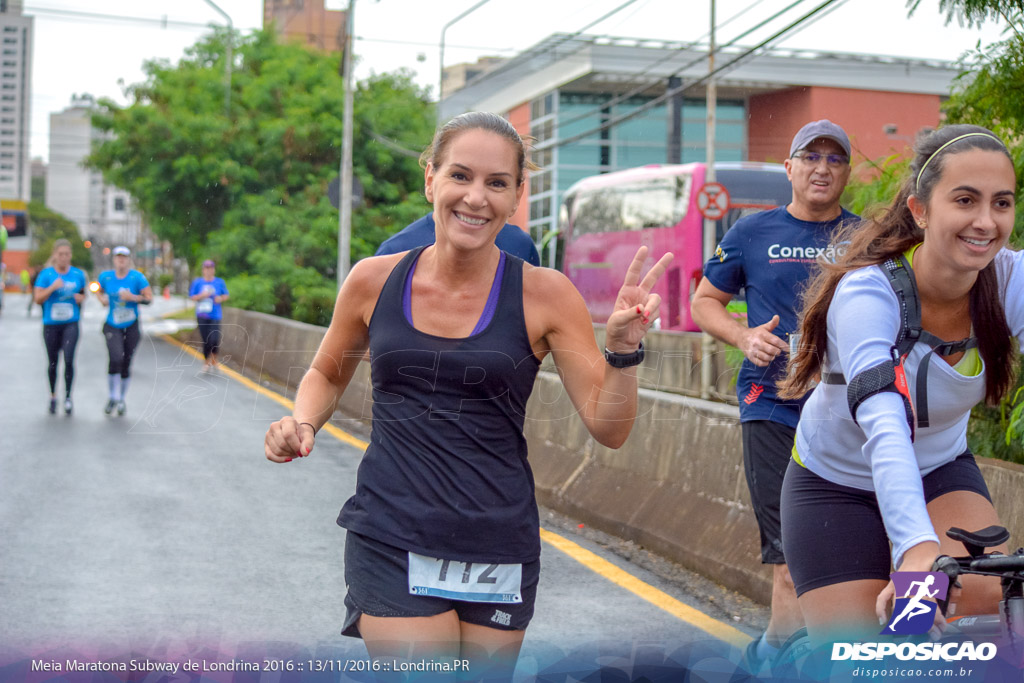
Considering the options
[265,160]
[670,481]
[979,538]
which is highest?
[265,160]

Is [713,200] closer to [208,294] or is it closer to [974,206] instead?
[208,294]

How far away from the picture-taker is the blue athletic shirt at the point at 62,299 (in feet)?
40.7

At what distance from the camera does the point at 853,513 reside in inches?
113

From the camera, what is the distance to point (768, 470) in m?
4.23

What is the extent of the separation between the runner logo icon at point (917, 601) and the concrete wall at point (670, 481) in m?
2.54

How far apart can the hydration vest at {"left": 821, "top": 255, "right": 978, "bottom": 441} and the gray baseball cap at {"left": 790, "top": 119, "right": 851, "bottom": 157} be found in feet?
5.73

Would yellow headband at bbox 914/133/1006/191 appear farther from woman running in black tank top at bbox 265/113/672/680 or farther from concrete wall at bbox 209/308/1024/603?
concrete wall at bbox 209/308/1024/603

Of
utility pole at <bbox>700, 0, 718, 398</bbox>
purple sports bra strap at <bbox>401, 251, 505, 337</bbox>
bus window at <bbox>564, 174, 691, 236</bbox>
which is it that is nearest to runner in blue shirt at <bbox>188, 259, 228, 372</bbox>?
utility pole at <bbox>700, 0, 718, 398</bbox>

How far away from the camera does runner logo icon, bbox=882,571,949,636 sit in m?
2.06

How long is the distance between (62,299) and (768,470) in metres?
9.95

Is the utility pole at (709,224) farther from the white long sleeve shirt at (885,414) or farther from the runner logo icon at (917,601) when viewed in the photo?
the runner logo icon at (917,601)

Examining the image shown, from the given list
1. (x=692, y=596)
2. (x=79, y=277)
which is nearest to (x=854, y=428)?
(x=692, y=596)

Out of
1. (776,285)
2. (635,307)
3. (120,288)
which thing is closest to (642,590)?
(776,285)

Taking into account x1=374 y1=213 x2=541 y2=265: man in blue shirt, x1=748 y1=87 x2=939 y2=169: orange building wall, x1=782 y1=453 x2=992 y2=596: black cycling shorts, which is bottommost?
x1=782 y1=453 x2=992 y2=596: black cycling shorts
